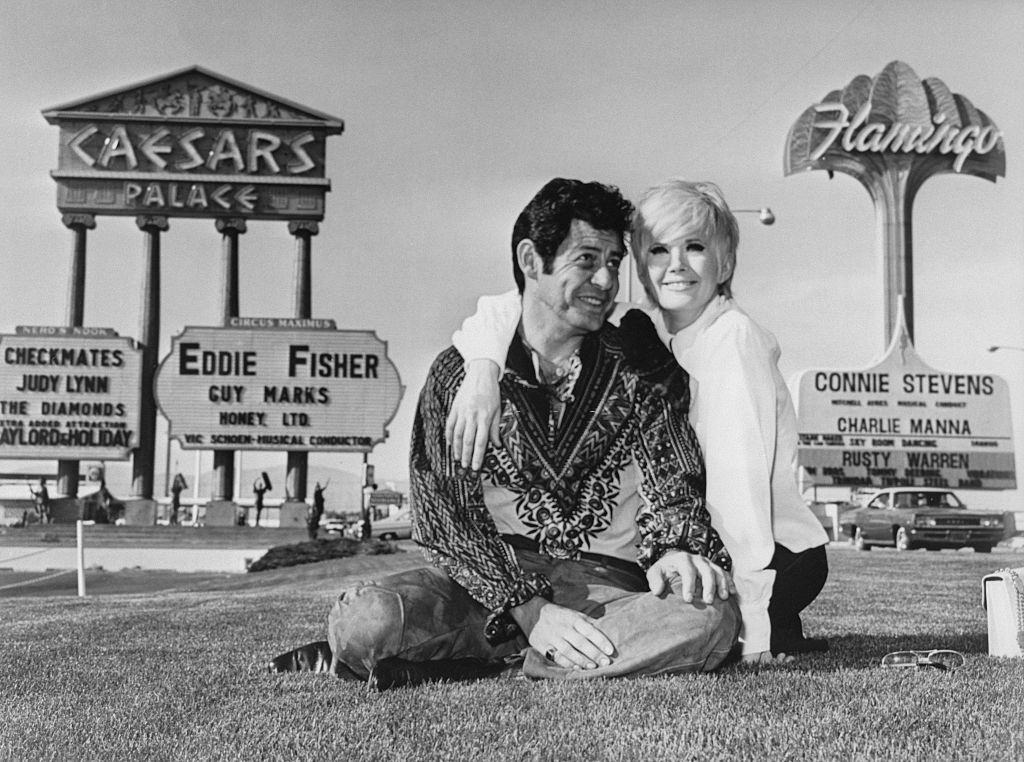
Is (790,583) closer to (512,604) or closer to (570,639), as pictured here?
(570,639)

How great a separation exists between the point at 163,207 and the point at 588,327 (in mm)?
27356

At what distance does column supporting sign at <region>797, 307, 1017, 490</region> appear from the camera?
1210 inches

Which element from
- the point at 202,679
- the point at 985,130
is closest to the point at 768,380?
the point at 202,679

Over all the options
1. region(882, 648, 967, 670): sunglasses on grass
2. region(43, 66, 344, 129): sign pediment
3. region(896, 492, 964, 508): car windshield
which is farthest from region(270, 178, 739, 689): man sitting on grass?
region(43, 66, 344, 129): sign pediment

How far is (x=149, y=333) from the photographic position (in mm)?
29125

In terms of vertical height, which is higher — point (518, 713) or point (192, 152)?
point (192, 152)

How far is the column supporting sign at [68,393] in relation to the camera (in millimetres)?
28547

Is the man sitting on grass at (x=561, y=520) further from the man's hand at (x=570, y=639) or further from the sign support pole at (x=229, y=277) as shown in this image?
the sign support pole at (x=229, y=277)

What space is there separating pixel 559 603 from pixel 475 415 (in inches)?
24.3

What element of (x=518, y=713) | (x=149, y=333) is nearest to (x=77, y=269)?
(x=149, y=333)

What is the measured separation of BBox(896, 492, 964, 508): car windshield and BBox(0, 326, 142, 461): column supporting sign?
17.9 metres

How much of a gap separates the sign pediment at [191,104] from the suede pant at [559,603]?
26.9 m

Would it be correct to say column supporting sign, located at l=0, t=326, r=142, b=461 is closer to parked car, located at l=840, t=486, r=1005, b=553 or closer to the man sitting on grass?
parked car, located at l=840, t=486, r=1005, b=553

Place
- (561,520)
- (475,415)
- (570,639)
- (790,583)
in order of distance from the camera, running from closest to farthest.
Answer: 1. (570,639)
2. (475,415)
3. (561,520)
4. (790,583)
